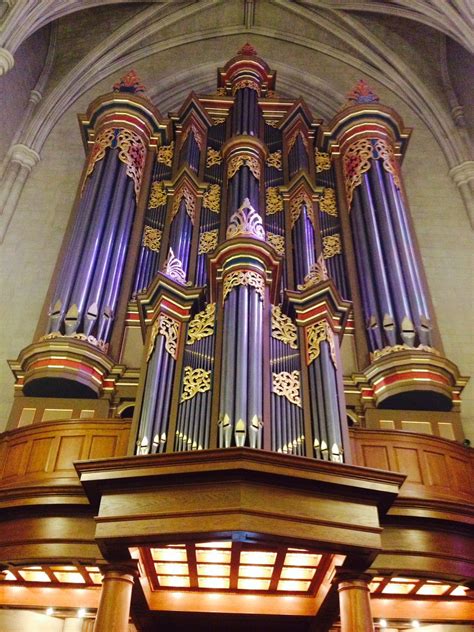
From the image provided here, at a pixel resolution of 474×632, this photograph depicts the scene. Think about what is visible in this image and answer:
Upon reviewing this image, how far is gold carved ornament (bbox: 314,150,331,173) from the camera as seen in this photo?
12758 millimetres

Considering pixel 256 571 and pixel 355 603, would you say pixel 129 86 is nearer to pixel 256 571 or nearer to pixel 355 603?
pixel 256 571

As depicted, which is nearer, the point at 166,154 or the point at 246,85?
the point at 166,154

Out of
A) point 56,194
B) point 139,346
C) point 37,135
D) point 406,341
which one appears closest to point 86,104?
point 37,135

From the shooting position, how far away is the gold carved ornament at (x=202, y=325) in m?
7.57

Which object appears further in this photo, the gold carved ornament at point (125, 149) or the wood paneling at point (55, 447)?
the gold carved ornament at point (125, 149)

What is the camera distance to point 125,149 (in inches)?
480

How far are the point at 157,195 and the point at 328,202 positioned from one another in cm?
296

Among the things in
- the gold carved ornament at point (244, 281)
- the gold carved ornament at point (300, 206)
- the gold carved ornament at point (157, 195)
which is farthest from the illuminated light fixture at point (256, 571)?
the gold carved ornament at point (157, 195)

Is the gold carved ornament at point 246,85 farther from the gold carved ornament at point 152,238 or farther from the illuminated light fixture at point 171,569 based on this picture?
the illuminated light fixture at point 171,569

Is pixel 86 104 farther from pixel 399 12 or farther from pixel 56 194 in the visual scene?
pixel 399 12

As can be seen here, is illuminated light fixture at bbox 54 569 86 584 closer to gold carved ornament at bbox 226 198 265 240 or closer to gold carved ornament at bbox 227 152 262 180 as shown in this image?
gold carved ornament at bbox 226 198 265 240

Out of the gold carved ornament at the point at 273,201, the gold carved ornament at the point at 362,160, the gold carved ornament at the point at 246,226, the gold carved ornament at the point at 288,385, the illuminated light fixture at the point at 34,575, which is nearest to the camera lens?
the gold carved ornament at the point at 288,385

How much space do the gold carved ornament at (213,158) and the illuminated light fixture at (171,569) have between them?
7782 mm

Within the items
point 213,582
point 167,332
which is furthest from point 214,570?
point 167,332
